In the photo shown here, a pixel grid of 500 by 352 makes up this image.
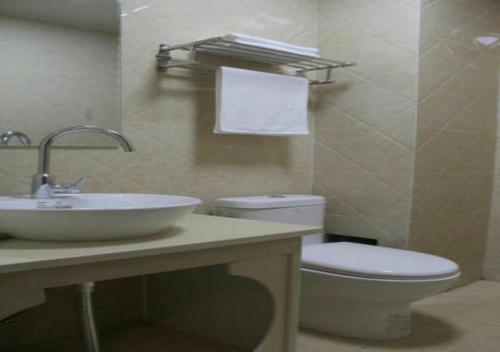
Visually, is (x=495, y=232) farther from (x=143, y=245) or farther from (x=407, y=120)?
(x=143, y=245)

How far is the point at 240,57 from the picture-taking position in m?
2.25

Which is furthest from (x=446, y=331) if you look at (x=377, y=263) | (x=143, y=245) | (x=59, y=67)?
(x=59, y=67)

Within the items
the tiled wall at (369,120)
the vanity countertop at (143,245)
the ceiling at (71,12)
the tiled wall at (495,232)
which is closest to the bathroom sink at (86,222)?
the vanity countertop at (143,245)

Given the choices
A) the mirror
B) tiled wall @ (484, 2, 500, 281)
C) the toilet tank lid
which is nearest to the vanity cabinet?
the toilet tank lid

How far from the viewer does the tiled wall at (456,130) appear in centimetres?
237

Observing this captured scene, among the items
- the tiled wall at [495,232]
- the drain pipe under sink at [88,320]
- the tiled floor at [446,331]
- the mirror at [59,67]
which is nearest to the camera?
the drain pipe under sink at [88,320]

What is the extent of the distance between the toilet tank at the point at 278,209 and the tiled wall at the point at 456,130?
44 cm

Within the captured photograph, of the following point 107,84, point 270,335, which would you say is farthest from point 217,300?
point 107,84

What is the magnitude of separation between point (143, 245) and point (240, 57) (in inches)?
50.8

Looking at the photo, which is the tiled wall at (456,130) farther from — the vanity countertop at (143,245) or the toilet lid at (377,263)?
the vanity countertop at (143,245)

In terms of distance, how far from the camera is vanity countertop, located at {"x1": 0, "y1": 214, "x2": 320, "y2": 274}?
99 centimetres

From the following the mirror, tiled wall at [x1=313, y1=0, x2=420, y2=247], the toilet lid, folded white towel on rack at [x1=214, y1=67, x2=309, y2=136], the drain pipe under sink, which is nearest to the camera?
the drain pipe under sink

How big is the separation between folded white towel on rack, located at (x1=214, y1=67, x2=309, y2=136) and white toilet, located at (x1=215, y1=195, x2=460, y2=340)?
0.30 meters

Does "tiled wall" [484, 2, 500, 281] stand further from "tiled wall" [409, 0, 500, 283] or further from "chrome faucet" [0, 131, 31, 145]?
"chrome faucet" [0, 131, 31, 145]
